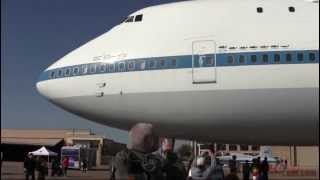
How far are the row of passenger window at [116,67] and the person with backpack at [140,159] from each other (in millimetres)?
10282

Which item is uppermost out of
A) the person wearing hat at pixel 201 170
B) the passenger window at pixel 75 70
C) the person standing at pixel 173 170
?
the passenger window at pixel 75 70

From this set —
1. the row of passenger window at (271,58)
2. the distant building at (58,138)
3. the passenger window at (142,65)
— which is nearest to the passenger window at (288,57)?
the row of passenger window at (271,58)

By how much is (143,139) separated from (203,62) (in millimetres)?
10296

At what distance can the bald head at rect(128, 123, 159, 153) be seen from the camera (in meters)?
4.02

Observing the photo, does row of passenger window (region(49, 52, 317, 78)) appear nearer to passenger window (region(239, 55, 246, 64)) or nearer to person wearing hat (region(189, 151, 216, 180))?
passenger window (region(239, 55, 246, 64))

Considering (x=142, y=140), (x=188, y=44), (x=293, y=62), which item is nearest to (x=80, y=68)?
(x=188, y=44)

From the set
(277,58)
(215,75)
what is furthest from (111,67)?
(277,58)

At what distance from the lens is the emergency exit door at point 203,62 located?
1394cm

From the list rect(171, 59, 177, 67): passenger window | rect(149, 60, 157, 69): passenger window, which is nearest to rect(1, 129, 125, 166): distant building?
rect(149, 60, 157, 69): passenger window

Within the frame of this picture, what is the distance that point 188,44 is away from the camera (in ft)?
47.3

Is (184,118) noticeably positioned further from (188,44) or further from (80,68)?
(80,68)

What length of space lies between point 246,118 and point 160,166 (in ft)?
33.4

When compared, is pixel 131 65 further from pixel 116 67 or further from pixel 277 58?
pixel 277 58

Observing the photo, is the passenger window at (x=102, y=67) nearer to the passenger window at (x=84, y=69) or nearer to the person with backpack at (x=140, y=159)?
the passenger window at (x=84, y=69)
